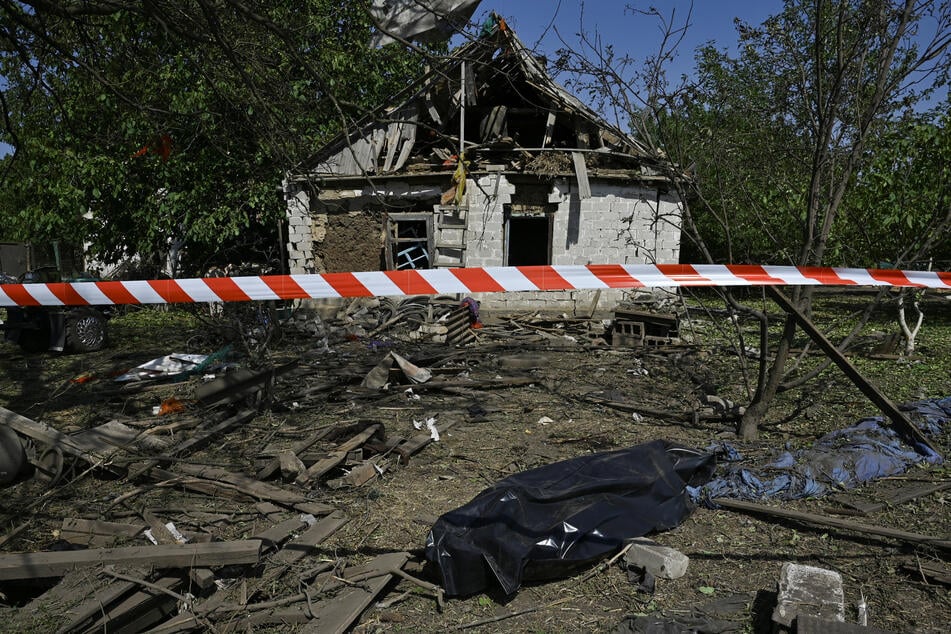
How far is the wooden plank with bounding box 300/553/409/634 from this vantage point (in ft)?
9.87

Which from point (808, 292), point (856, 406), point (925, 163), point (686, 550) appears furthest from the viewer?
point (925, 163)

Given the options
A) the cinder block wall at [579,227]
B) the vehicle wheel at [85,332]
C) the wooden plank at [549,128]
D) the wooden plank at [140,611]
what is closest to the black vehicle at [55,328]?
the vehicle wheel at [85,332]

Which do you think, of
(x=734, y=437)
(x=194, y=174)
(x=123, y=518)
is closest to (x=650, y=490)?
(x=734, y=437)

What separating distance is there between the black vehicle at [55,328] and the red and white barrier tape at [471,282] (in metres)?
6.98

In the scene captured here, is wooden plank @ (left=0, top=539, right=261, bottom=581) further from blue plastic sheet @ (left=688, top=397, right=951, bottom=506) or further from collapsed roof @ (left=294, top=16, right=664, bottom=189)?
collapsed roof @ (left=294, top=16, right=664, bottom=189)

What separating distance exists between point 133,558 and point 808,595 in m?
3.52

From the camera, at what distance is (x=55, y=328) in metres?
10.4

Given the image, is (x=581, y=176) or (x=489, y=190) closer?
(x=581, y=176)

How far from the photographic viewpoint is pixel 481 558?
10.8ft

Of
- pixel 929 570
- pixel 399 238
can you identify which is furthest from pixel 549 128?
pixel 929 570

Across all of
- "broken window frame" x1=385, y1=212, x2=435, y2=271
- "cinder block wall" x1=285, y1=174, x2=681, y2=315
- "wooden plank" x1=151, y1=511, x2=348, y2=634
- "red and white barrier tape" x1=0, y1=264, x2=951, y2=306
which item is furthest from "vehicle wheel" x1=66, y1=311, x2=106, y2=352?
"wooden plank" x1=151, y1=511, x2=348, y2=634

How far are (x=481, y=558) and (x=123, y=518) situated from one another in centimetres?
269

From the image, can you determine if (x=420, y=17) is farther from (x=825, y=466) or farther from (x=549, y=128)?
(x=549, y=128)

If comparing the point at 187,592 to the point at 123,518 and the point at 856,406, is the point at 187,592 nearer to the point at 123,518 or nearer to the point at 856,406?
the point at 123,518
